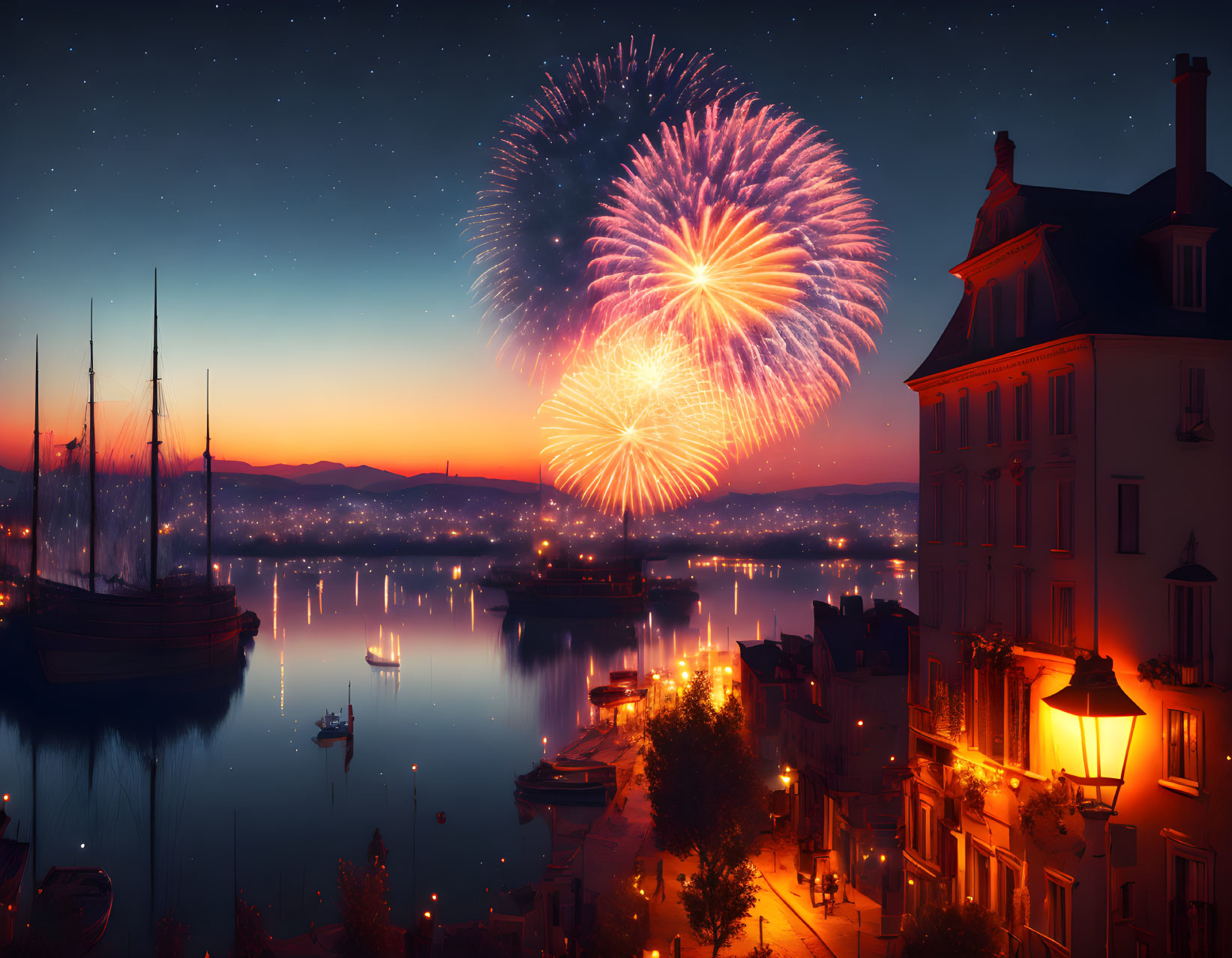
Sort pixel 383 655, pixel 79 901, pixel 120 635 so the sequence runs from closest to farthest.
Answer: pixel 79 901
pixel 120 635
pixel 383 655

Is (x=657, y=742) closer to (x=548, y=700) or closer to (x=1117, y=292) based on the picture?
(x=1117, y=292)

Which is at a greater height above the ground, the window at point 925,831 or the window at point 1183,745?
the window at point 1183,745

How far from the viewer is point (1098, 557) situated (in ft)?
54.3

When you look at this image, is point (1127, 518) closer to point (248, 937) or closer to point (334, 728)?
point (248, 937)

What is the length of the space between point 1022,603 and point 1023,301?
7.18 meters

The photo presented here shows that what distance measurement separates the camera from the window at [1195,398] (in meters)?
16.8

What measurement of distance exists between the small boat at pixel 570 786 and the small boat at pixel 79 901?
21.5 m

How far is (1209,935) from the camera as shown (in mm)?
15328

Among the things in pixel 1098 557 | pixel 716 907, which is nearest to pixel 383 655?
pixel 716 907

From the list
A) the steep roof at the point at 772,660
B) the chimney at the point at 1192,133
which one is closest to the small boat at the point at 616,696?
the steep roof at the point at 772,660

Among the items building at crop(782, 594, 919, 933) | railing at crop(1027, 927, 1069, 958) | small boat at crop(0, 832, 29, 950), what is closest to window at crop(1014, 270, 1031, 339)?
building at crop(782, 594, 919, 933)

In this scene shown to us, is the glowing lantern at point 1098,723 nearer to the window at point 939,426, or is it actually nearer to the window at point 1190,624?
the window at point 1190,624

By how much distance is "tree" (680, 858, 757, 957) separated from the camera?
2275 cm

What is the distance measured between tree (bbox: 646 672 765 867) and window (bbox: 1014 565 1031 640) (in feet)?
42.7
